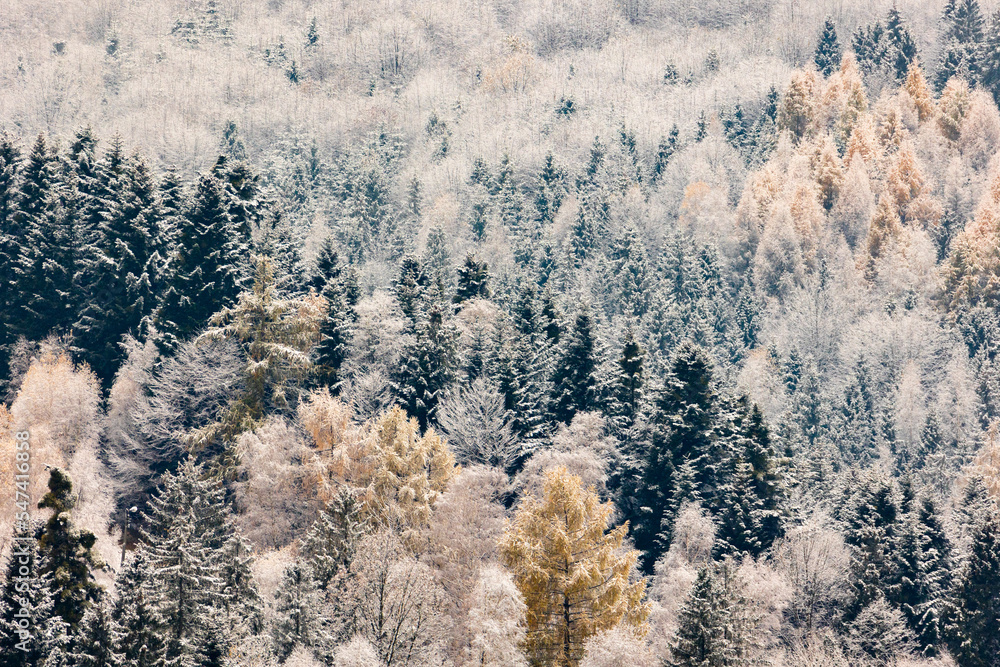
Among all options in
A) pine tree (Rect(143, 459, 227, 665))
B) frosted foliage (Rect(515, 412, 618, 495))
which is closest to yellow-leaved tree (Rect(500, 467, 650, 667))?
frosted foliage (Rect(515, 412, 618, 495))

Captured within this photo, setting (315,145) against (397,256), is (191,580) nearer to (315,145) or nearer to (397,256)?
(397,256)

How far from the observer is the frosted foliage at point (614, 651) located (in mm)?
44719

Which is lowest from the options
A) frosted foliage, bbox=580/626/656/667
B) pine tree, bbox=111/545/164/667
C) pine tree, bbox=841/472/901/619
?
pine tree, bbox=841/472/901/619

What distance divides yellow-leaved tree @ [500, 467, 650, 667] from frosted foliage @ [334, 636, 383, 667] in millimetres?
6451

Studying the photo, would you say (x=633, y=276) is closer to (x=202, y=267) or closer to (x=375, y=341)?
(x=375, y=341)

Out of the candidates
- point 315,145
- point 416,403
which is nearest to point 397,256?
point 315,145

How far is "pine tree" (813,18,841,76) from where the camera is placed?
613ft

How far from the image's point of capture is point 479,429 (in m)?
66.4

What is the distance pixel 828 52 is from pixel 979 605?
143 meters

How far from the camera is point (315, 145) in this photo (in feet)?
563

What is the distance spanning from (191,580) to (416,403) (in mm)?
23997

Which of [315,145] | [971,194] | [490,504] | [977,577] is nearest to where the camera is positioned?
[490,504]

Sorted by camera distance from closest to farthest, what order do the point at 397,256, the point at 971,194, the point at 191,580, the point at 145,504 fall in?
the point at 191,580
the point at 145,504
the point at 397,256
the point at 971,194

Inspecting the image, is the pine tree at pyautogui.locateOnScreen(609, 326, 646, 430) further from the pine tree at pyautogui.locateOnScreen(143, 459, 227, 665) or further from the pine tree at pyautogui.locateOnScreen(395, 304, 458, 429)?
the pine tree at pyautogui.locateOnScreen(143, 459, 227, 665)
